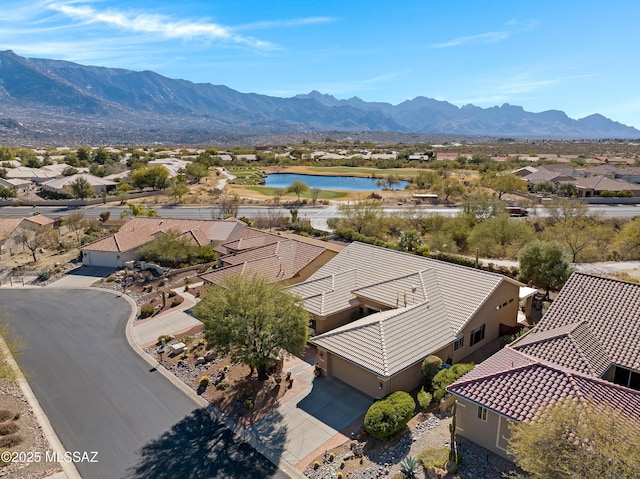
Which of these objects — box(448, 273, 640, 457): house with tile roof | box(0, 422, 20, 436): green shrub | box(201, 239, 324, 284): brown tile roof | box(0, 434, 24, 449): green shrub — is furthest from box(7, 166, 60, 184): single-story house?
box(448, 273, 640, 457): house with tile roof

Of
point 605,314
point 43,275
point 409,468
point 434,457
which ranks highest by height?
point 605,314

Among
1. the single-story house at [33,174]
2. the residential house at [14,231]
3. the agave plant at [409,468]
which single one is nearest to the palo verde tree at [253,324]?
the agave plant at [409,468]

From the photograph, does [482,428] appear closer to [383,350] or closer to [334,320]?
[383,350]

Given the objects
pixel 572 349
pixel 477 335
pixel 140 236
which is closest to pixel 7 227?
pixel 140 236

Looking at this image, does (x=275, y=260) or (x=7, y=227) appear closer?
(x=275, y=260)

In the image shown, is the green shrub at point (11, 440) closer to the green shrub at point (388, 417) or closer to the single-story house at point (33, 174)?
the green shrub at point (388, 417)

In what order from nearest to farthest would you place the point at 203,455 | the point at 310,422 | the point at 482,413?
the point at 482,413 → the point at 203,455 → the point at 310,422
